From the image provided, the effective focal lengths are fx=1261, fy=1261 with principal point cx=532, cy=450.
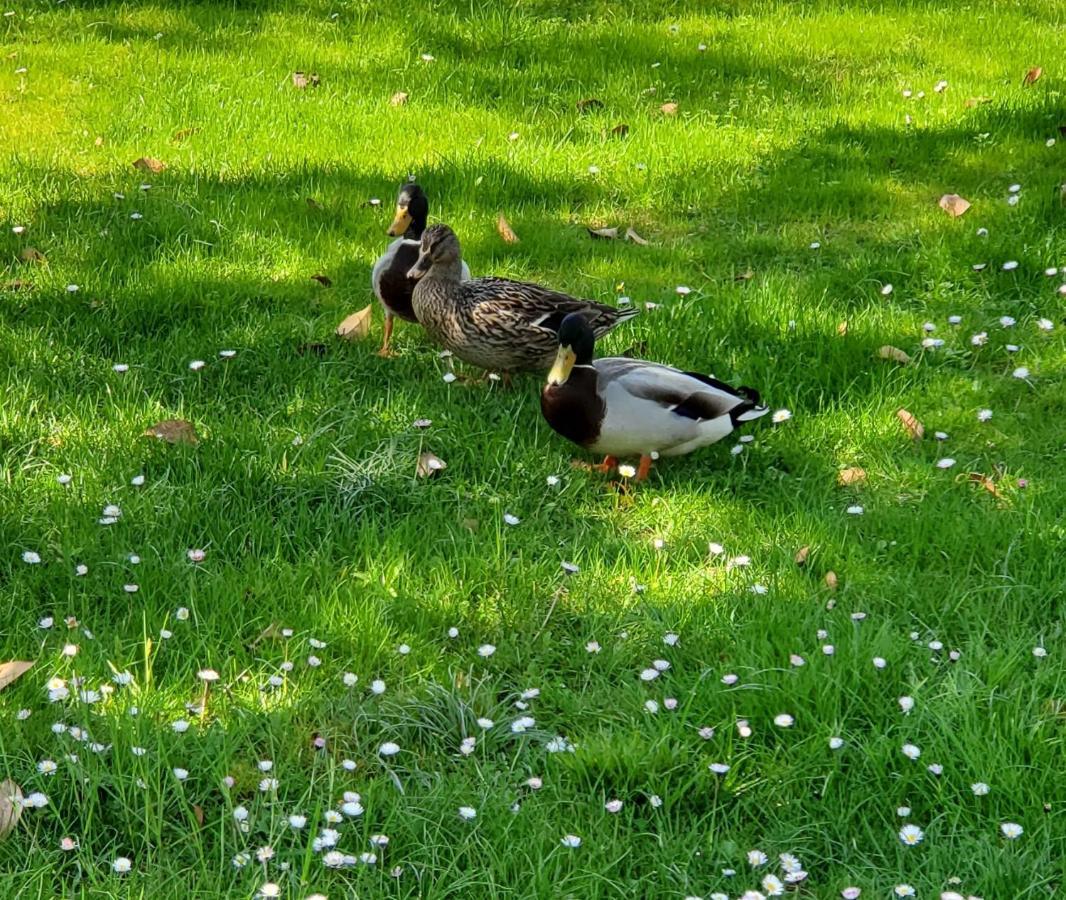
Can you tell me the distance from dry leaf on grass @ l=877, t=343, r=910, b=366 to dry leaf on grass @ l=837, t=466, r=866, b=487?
707mm

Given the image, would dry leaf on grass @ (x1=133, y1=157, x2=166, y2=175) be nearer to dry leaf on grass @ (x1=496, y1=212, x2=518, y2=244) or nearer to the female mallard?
dry leaf on grass @ (x1=496, y1=212, x2=518, y2=244)

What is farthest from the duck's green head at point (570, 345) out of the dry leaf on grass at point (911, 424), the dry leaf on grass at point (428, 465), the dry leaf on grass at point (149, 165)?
the dry leaf on grass at point (149, 165)

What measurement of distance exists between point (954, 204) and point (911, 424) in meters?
1.90

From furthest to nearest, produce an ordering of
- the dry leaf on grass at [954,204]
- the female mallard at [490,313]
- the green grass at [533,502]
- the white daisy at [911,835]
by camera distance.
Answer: the dry leaf on grass at [954,204] < the female mallard at [490,313] < the green grass at [533,502] < the white daisy at [911,835]

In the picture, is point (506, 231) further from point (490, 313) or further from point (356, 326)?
point (490, 313)

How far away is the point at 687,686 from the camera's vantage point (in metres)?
2.98

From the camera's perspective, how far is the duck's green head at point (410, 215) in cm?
483

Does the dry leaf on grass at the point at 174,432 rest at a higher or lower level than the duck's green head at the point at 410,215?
lower

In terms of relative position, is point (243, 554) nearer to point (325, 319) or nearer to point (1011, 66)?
point (325, 319)

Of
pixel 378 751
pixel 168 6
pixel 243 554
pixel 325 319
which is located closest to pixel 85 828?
pixel 378 751

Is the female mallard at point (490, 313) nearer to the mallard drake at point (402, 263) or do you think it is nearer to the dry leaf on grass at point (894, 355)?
the mallard drake at point (402, 263)

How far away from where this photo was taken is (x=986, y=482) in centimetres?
381

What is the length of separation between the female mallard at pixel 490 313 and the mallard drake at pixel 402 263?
9 cm

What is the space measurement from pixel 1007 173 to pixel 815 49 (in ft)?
7.29
